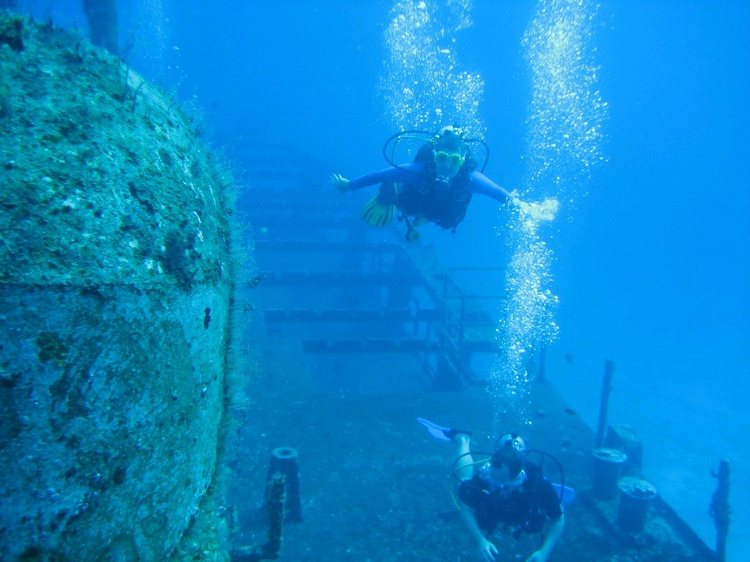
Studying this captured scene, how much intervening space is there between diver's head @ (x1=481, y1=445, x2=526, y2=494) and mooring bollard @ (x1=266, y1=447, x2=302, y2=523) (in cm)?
214

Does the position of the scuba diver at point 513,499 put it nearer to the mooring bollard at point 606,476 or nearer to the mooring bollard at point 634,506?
the mooring bollard at point 634,506

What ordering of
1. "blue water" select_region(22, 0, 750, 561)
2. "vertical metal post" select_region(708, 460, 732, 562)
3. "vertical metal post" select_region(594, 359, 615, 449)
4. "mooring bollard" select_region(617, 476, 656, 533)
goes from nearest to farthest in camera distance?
"mooring bollard" select_region(617, 476, 656, 533) → "vertical metal post" select_region(708, 460, 732, 562) → "vertical metal post" select_region(594, 359, 615, 449) → "blue water" select_region(22, 0, 750, 561)

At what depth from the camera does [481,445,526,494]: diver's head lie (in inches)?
174

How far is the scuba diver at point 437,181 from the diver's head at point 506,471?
8.34ft

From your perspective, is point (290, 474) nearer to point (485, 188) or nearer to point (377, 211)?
point (377, 211)

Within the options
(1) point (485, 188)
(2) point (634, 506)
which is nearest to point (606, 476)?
(2) point (634, 506)

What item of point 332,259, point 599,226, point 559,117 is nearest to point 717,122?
point 599,226

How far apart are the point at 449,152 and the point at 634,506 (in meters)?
5.04

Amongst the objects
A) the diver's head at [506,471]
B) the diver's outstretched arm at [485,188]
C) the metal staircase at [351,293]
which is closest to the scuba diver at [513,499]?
the diver's head at [506,471]

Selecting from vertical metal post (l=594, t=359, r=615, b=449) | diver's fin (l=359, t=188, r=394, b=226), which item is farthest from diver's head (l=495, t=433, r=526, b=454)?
vertical metal post (l=594, t=359, r=615, b=449)

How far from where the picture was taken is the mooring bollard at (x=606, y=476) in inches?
244

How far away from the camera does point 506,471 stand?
445cm

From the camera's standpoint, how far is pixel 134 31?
6.77 feet

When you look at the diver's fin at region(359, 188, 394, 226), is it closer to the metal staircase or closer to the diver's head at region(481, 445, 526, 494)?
the diver's head at region(481, 445, 526, 494)
